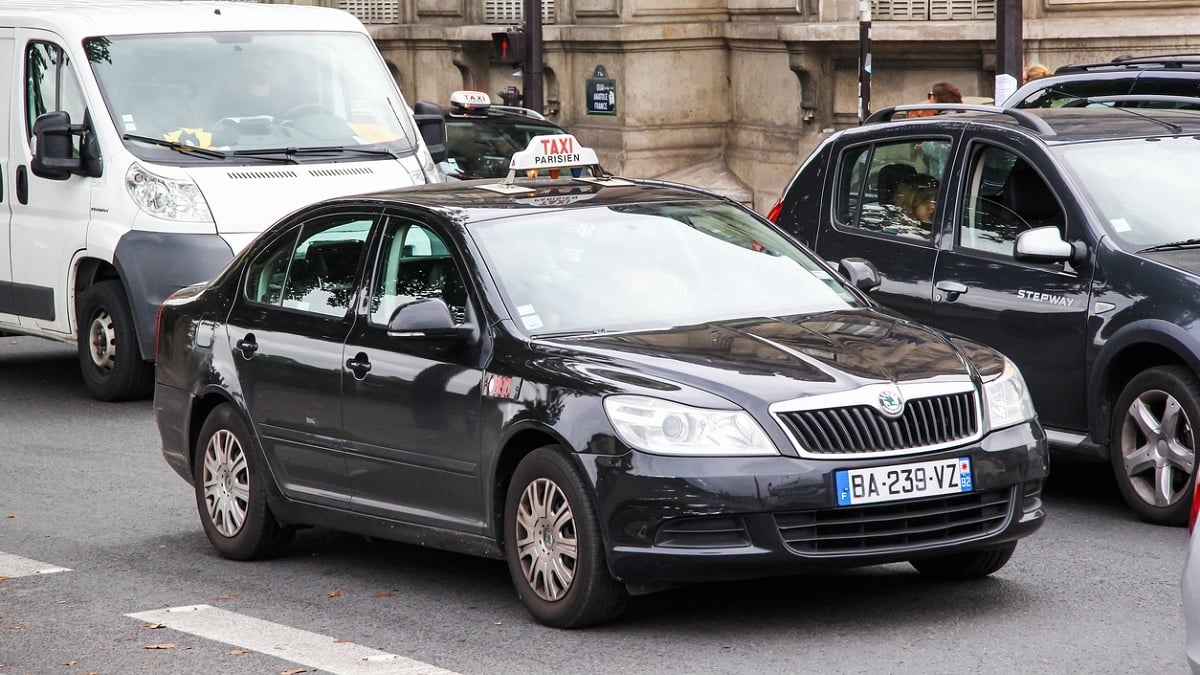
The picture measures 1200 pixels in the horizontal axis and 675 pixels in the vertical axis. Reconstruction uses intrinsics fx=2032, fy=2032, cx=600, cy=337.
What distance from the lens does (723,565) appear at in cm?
627

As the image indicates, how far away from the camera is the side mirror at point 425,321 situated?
22.7 ft

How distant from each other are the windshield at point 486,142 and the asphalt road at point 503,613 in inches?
332

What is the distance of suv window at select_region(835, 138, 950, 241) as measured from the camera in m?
9.48

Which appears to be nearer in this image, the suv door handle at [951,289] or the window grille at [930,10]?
the suv door handle at [951,289]

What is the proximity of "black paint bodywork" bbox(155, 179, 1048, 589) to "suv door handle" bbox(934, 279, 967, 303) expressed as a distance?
1.65 m

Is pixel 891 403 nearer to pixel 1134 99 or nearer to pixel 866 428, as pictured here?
pixel 866 428

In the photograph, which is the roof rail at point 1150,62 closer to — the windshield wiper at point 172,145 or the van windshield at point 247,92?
the van windshield at point 247,92

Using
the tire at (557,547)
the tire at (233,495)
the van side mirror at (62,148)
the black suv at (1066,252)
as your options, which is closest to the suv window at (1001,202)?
the black suv at (1066,252)

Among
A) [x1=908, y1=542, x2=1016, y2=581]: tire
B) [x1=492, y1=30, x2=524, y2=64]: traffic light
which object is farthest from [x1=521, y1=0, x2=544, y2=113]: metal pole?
[x1=908, y1=542, x2=1016, y2=581]: tire

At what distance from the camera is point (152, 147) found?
1248 centimetres

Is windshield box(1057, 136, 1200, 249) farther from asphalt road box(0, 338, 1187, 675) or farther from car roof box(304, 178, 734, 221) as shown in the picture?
car roof box(304, 178, 734, 221)

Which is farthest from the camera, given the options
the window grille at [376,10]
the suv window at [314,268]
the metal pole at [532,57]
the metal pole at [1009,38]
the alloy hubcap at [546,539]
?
the window grille at [376,10]

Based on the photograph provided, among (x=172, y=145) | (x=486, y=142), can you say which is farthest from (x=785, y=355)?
(x=486, y=142)

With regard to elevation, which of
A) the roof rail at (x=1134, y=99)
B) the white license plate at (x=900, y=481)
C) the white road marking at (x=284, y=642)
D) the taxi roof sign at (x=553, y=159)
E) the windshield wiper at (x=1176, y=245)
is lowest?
the white road marking at (x=284, y=642)
